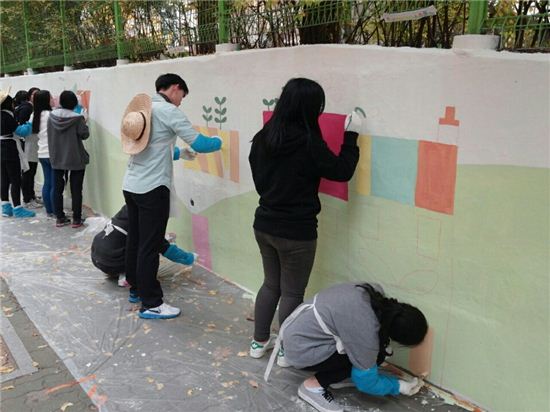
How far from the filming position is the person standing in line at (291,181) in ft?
8.82

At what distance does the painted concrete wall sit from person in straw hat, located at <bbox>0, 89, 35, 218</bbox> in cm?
417

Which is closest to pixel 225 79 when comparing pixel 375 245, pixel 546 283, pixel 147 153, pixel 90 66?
pixel 147 153

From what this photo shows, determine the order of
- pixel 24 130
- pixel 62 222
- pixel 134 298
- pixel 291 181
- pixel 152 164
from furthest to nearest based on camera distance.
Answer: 1. pixel 24 130
2. pixel 62 222
3. pixel 134 298
4. pixel 152 164
5. pixel 291 181

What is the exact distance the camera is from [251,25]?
4062mm

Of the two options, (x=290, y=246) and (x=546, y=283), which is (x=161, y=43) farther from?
(x=546, y=283)

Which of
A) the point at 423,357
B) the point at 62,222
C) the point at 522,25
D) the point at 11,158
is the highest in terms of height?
the point at 522,25

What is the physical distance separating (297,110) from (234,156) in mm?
1441

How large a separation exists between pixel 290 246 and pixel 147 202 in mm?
1264

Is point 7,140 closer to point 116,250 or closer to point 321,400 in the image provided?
point 116,250

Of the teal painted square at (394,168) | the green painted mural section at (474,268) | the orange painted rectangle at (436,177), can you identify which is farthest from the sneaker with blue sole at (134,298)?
the orange painted rectangle at (436,177)

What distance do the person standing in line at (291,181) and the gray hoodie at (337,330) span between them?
0.32 m

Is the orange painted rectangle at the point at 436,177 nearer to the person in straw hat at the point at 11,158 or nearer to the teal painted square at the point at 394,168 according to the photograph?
the teal painted square at the point at 394,168

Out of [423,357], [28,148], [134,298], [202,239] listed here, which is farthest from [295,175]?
[28,148]

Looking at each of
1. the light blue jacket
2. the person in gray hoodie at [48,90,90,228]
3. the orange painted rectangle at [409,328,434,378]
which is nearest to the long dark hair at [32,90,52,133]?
the person in gray hoodie at [48,90,90,228]
